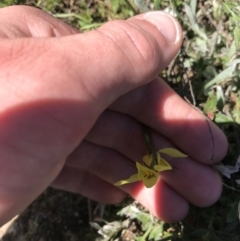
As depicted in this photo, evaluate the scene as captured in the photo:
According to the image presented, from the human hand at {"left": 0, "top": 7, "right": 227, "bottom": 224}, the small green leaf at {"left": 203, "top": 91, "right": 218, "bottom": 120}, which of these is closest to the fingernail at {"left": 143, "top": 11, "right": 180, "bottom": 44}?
the human hand at {"left": 0, "top": 7, "right": 227, "bottom": 224}

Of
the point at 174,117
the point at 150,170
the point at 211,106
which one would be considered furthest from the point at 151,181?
the point at 211,106

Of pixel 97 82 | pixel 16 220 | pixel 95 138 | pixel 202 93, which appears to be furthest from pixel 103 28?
pixel 16 220

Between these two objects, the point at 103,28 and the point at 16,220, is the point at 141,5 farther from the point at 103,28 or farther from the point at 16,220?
the point at 16,220

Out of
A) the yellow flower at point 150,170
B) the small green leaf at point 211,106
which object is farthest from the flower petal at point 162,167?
the small green leaf at point 211,106

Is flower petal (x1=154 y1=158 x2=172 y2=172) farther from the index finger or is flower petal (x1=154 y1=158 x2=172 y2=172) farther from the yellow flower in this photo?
the index finger

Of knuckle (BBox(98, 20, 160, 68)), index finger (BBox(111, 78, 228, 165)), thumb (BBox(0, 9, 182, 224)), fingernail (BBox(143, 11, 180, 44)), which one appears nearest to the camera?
thumb (BBox(0, 9, 182, 224))

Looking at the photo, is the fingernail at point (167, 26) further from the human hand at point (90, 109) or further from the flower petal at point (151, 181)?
the flower petal at point (151, 181)

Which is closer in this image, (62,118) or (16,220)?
(62,118)
